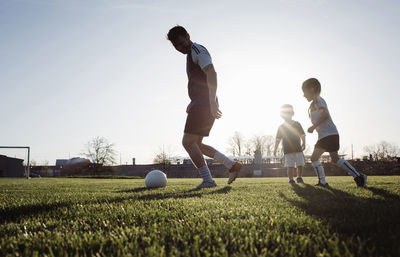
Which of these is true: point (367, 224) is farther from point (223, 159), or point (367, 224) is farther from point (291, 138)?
point (291, 138)

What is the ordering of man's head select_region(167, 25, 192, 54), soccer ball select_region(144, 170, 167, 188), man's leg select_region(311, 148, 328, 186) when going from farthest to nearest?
soccer ball select_region(144, 170, 167, 188), man's leg select_region(311, 148, 328, 186), man's head select_region(167, 25, 192, 54)

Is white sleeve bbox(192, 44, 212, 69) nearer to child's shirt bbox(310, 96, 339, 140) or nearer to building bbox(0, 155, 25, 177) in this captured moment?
child's shirt bbox(310, 96, 339, 140)

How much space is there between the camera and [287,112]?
817 centimetres

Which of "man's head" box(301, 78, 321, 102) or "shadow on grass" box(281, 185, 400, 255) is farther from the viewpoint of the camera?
"man's head" box(301, 78, 321, 102)

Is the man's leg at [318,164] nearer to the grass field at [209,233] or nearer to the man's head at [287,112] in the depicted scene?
the man's head at [287,112]

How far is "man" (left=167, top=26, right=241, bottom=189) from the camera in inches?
181

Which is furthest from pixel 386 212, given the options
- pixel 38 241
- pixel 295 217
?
pixel 38 241

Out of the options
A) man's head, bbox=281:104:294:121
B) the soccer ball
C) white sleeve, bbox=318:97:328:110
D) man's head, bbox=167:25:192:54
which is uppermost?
man's head, bbox=167:25:192:54

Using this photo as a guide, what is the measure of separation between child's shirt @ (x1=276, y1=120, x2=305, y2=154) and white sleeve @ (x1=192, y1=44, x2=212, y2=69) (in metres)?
4.49

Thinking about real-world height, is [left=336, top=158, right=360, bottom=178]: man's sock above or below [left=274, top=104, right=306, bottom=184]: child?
below

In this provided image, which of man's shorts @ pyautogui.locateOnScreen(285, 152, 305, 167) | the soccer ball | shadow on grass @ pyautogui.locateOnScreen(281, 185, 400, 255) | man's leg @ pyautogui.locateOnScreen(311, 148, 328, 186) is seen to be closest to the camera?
shadow on grass @ pyautogui.locateOnScreen(281, 185, 400, 255)

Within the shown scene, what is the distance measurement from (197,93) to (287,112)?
4264 mm

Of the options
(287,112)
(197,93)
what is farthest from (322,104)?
(287,112)

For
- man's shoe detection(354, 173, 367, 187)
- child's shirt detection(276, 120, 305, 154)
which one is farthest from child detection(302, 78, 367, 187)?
child's shirt detection(276, 120, 305, 154)
